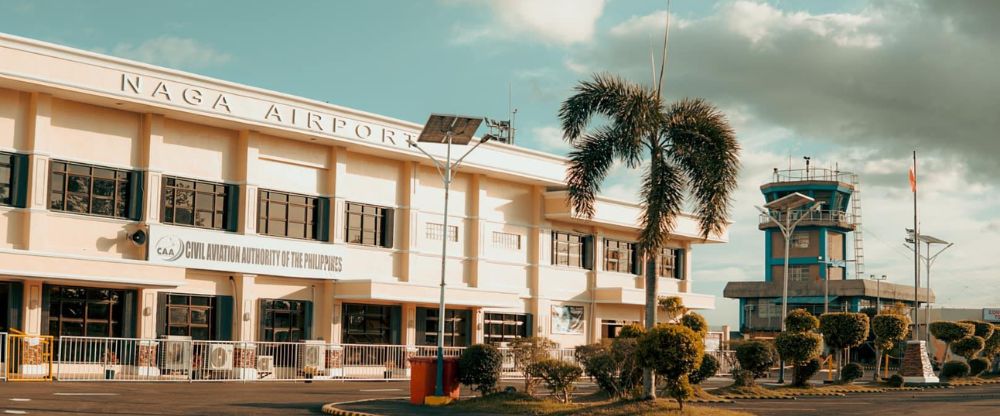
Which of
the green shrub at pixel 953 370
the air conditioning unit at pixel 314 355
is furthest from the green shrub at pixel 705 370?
the green shrub at pixel 953 370

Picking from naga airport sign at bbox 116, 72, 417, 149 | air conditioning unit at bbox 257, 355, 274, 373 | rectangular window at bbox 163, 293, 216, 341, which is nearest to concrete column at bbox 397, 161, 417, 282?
naga airport sign at bbox 116, 72, 417, 149

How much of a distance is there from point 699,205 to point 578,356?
16.8 ft

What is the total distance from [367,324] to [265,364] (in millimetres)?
6120

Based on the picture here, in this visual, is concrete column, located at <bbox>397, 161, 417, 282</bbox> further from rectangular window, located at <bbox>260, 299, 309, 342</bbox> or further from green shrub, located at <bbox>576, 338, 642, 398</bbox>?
green shrub, located at <bbox>576, 338, 642, 398</bbox>

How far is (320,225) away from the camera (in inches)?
1590

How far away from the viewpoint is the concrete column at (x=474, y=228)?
45688mm

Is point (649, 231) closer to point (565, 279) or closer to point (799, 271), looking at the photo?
point (565, 279)

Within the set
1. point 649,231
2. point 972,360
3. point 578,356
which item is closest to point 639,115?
point 649,231

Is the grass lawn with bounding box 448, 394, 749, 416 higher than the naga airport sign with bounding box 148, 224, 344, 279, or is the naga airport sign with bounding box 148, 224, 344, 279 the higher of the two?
the naga airport sign with bounding box 148, 224, 344, 279

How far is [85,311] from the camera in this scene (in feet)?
112

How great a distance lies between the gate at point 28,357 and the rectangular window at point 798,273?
65.8 metres

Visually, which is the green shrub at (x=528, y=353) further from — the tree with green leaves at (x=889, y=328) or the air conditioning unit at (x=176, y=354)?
the tree with green leaves at (x=889, y=328)

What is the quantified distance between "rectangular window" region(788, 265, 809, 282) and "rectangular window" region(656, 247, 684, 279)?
31.4m

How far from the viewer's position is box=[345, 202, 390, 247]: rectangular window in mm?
41500
